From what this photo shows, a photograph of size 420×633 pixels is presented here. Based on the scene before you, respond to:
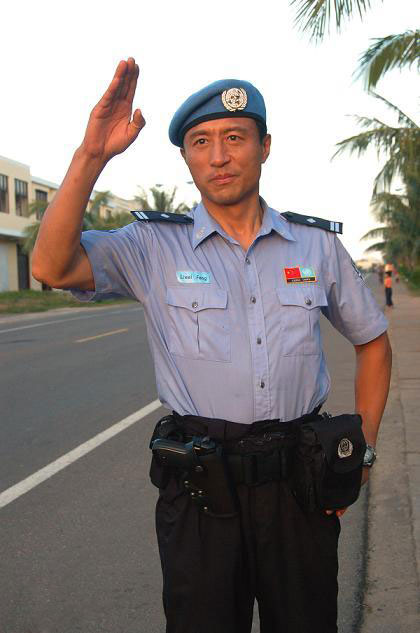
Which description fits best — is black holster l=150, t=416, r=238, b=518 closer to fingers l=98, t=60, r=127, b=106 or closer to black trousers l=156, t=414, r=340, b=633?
black trousers l=156, t=414, r=340, b=633

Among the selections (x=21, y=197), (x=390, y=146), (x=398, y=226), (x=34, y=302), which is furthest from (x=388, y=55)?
(x=21, y=197)

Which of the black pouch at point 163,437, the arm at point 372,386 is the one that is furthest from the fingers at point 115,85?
the arm at point 372,386

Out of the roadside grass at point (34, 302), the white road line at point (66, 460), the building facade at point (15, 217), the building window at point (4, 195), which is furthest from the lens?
the building facade at point (15, 217)

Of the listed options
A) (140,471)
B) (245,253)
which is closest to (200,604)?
(245,253)

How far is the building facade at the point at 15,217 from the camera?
147ft

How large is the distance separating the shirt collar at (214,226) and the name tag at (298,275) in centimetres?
10

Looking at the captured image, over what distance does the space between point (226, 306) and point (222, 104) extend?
588 mm

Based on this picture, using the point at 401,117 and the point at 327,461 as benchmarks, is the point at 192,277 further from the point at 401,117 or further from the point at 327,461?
the point at 401,117

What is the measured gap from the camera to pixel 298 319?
2.11 metres

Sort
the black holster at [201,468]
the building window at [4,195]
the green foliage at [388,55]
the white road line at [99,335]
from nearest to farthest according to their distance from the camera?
the black holster at [201,468] < the green foliage at [388,55] < the white road line at [99,335] < the building window at [4,195]

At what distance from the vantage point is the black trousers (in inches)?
80.1

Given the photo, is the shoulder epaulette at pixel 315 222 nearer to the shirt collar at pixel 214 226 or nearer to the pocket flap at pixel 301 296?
the shirt collar at pixel 214 226

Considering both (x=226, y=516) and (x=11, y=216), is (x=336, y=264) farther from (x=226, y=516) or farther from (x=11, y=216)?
(x=11, y=216)

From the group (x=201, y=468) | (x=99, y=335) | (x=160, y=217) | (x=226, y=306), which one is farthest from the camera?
(x=99, y=335)
